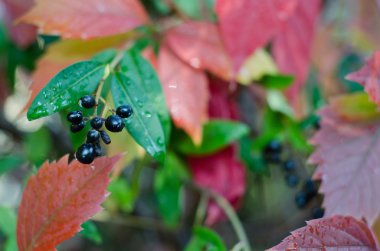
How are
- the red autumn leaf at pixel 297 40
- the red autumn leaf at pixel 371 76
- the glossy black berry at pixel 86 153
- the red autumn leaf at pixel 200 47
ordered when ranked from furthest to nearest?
the red autumn leaf at pixel 297 40, the red autumn leaf at pixel 200 47, the red autumn leaf at pixel 371 76, the glossy black berry at pixel 86 153

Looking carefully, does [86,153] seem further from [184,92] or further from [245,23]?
[245,23]

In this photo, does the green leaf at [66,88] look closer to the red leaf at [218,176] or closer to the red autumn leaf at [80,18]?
the red autumn leaf at [80,18]

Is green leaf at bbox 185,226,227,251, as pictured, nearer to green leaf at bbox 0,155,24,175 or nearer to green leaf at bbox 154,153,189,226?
green leaf at bbox 154,153,189,226

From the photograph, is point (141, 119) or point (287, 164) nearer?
point (141, 119)

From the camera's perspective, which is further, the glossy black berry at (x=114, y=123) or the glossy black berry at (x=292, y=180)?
the glossy black berry at (x=292, y=180)

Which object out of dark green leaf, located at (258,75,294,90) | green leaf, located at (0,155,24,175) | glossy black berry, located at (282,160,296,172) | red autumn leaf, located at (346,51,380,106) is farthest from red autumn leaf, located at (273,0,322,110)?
green leaf, located at (0,155,24,175)

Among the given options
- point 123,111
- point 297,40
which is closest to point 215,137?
point 297,40

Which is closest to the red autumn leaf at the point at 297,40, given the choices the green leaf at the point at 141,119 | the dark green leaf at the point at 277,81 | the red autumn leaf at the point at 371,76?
the dark green leaf at the point at 277,81
